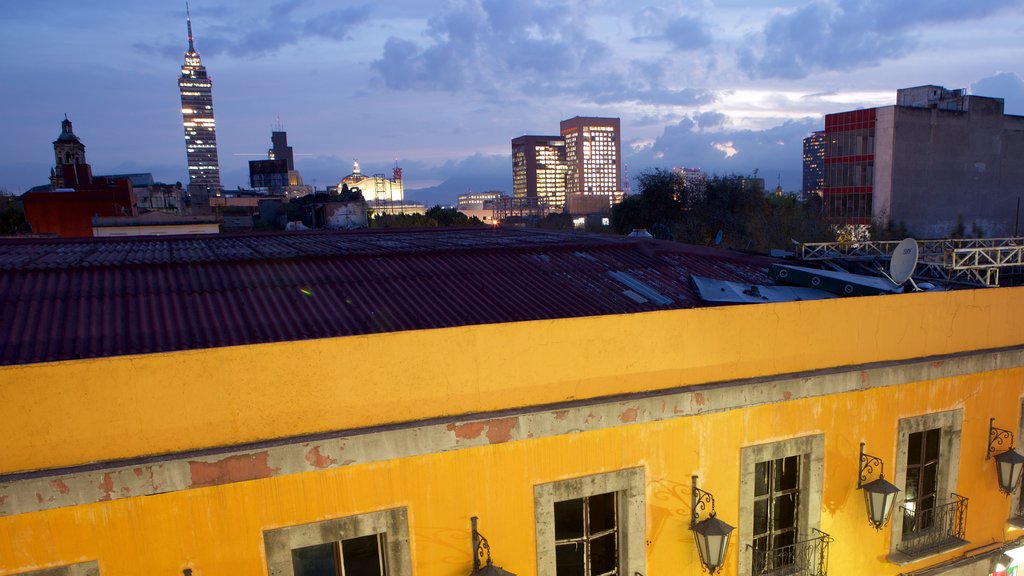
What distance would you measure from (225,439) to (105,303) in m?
3.23

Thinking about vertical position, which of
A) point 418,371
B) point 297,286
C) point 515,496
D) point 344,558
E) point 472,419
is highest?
point 297,286

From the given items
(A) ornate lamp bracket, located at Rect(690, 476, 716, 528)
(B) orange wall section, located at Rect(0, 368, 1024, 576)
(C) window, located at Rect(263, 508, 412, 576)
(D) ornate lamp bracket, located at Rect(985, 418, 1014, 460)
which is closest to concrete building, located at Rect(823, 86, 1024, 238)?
(D) ornate lamp bracket, located at Rect(985, 418, 1014, 460)

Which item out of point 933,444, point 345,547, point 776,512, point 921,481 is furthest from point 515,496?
point 933,444

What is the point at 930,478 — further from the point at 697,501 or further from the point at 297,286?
the point at 297,286

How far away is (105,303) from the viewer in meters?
7.69

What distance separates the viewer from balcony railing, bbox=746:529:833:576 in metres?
8.09

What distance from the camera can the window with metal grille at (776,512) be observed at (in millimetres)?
8031

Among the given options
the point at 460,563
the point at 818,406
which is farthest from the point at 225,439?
the point at 818,406

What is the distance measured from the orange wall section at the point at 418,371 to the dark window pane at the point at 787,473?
126 cm

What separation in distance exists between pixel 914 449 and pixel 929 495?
83 cm

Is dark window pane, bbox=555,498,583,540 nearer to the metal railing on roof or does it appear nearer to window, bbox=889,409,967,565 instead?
window, bbox=889,409,967,565

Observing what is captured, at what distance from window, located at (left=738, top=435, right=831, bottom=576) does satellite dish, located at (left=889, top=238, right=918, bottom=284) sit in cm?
357

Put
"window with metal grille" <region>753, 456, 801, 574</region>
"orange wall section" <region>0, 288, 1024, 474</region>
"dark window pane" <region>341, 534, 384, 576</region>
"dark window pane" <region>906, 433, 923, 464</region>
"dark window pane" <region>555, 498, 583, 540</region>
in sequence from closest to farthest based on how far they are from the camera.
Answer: "orange wall section" <region>0, 288, 1024, 474</region>, "dark window pane" <region>341, 534, 384, 576</region>, "dark window pane" <region>555, 498, 583, 540</region>, "window with metal grille" <region>753, 456, 801, 574</region>, "dark window pane" <region>906, 433, 923, 464</region>

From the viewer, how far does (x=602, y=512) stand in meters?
7.31
